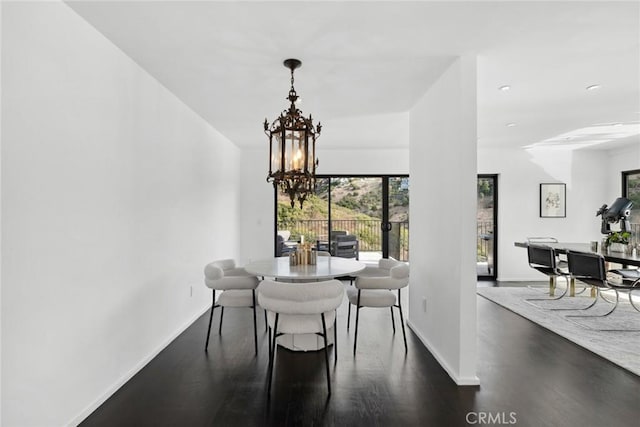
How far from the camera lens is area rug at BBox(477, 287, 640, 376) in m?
3.11

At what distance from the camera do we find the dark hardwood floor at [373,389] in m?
2.11

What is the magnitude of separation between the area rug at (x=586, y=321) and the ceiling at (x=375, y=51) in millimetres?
2441

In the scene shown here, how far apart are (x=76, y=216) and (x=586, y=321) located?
5.10 metres

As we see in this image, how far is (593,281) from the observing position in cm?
410

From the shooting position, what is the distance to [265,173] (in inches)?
251

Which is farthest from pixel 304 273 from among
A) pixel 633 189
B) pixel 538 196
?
pixel 633 189

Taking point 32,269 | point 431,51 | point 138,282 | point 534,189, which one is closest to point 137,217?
point 138,282

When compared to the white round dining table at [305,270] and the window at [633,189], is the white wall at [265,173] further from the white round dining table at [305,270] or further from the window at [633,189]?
the window at [633,189]

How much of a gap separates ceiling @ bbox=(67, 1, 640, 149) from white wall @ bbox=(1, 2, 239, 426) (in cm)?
34

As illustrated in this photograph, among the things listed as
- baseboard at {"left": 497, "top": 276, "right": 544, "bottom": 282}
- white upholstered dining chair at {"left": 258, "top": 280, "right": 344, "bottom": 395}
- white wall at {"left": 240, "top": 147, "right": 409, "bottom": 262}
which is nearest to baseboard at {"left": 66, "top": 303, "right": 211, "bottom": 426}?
white upholstered dining chair at {"left": 258, "top": 280, "right": 344, "bottom": 395}

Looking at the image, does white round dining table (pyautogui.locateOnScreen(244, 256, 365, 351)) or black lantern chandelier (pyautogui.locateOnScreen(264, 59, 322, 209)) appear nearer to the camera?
black lantern chandelier (pyautogui.locateOnScreen(264, 59, 322, 209))

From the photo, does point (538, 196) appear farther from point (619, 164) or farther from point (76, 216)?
point (76, 216)

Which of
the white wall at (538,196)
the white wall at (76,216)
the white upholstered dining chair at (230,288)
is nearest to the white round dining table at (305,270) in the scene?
the white upholstered dining chair at (230,288)

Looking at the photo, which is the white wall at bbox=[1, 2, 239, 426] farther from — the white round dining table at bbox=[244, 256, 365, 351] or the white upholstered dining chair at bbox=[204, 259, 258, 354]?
the white round dining table at bbox=[244, 256, 365, 351]
